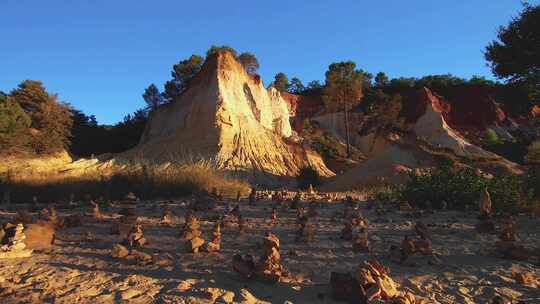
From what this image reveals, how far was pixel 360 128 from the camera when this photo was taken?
4325cm

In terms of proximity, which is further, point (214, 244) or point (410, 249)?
point (214, 244)

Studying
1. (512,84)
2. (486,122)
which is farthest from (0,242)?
(486,122)

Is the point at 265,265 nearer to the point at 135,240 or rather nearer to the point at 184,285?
the point at 184,285

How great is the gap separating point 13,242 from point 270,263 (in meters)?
2.35

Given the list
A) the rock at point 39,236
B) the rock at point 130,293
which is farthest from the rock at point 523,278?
the rock at point 39,236

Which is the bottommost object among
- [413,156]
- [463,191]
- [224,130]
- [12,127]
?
[463,191]

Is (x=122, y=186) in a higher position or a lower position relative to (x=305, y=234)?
higher

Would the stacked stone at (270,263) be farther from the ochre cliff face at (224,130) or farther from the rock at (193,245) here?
the ochre cliff face at (224,130)

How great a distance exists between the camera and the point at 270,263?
117 inches

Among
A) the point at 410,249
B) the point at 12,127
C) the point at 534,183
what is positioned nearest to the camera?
the point at 410,249

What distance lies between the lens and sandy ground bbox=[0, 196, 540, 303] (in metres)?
2.75

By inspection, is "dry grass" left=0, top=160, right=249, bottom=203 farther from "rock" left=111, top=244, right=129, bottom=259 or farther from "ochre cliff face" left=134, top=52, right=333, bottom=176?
"ochre cliff face" left=134, top=52, right=333, bottom=176

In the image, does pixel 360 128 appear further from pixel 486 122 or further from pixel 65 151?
pixel 65 151

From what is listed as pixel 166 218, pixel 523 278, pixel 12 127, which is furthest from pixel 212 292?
pixel 12 127
